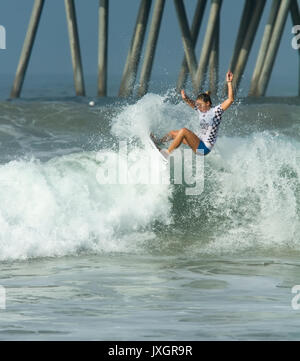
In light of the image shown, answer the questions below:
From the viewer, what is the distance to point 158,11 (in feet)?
77.5

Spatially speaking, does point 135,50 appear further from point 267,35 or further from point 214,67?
point 214,67

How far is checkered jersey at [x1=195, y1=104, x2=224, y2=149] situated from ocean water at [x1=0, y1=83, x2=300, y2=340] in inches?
45.9

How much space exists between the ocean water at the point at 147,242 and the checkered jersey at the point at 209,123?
117 cm

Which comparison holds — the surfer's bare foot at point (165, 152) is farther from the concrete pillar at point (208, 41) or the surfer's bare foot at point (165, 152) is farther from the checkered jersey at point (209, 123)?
the concrete pillar at point (208, 41)

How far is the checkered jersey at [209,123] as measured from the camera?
11.9 meters

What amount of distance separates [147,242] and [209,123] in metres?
1.64

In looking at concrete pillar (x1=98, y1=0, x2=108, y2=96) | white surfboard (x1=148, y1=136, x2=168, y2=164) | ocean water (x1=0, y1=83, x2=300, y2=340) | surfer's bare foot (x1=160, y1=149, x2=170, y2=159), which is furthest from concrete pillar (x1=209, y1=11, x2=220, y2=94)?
surfer's bare foot (x1=160, y1=149, x2=170, y2=159)

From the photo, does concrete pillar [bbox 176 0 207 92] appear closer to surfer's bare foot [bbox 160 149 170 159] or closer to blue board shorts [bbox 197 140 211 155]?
surfer's bare foot [bbox 160 149 170 159]

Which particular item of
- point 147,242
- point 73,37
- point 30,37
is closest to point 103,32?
point 73,37

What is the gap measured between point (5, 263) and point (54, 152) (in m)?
6.67

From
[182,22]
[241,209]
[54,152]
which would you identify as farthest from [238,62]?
[241,209]

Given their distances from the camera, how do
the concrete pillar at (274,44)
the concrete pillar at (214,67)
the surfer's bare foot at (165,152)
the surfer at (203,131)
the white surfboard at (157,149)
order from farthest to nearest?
the concrete pillar at (214,67), the concrete pillar at (274,44), the surfer's bare foot at (165,152), the white surfboard at (157,149), the surfer at (203,131)

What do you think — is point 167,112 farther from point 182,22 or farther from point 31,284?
point 182,22

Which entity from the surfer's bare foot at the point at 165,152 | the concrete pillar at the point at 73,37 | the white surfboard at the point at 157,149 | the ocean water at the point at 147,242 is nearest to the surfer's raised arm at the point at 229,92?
the white surfboard at the point at 157,149
